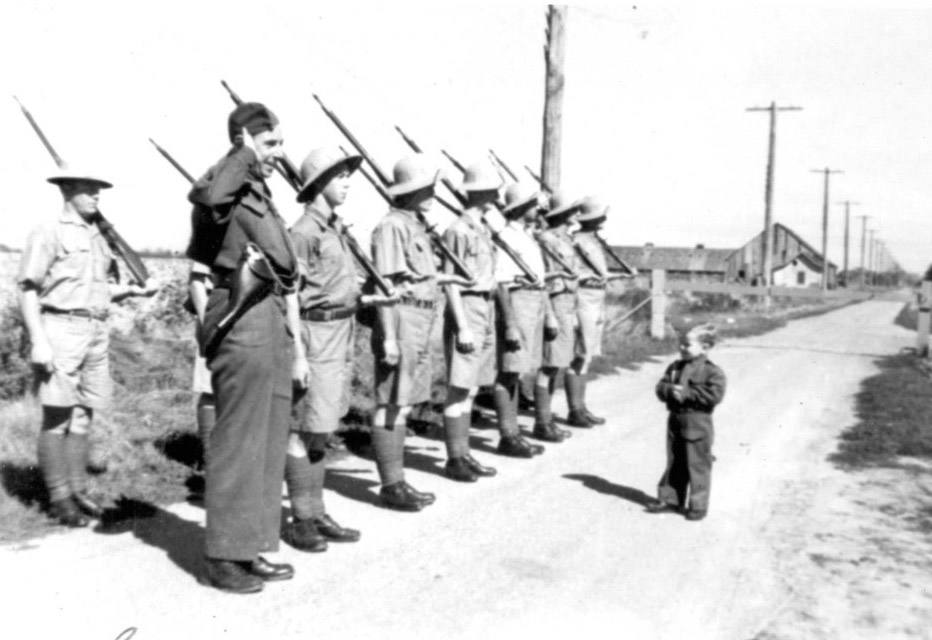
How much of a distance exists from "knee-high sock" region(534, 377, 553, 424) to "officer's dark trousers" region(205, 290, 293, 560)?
4317mm

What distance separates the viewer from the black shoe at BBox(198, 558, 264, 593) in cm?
423

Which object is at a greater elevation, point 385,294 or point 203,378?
point 385,294

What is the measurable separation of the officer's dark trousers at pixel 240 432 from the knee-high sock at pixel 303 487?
621mm

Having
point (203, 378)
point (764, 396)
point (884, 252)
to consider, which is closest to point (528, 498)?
point (203, 378)

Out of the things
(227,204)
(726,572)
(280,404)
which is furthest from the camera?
(726,572)

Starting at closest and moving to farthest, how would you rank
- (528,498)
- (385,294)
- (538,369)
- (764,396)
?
(385,294)
(528,498)
(538,369)
(764,396)

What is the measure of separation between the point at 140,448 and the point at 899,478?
5480mm

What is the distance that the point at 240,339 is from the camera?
427cm

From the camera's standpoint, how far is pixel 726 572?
485 centimetres

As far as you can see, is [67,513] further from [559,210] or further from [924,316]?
[924,316]

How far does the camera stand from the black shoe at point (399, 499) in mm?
5777

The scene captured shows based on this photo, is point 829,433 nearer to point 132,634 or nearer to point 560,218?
point 560,218

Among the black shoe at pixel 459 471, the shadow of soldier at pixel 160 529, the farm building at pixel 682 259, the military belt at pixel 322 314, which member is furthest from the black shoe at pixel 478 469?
the farm building at pixel 682 259

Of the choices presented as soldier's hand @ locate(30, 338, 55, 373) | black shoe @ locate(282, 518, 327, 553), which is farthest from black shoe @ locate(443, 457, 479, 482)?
soldier's hand @ locate(30, 338, 55, 373)
